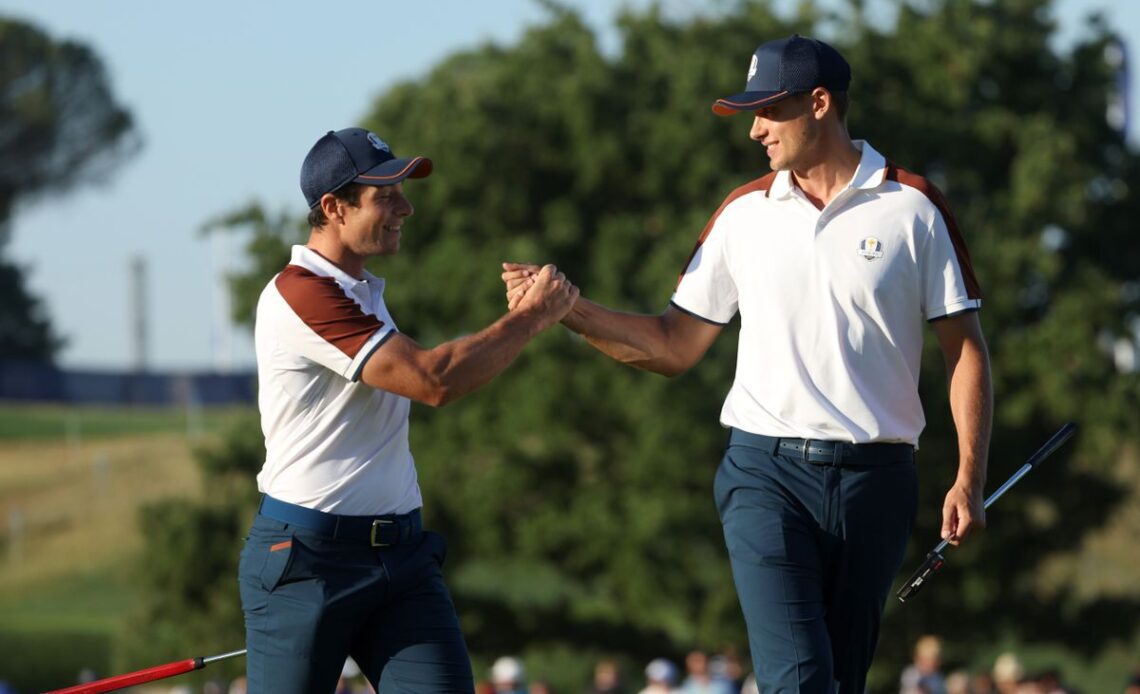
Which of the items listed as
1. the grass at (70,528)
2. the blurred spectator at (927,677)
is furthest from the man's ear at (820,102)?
the grass at (70,528)

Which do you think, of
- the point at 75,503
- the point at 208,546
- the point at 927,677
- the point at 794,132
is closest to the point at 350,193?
the point at 794,132

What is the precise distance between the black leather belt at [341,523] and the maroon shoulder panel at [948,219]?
207 cm

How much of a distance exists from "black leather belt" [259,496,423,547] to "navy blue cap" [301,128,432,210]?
105 centimetres

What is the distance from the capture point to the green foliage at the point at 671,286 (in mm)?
28125

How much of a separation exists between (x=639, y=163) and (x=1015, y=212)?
20.0ft

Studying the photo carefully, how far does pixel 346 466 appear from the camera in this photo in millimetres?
6340

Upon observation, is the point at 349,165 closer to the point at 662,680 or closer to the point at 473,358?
the point at 473,358

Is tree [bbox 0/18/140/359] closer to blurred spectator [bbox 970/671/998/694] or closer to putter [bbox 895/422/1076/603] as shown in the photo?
blurred spectator [bbox 970/671/998/694]

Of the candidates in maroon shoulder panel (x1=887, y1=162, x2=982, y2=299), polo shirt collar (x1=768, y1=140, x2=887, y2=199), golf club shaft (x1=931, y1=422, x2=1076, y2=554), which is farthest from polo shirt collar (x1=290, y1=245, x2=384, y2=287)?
golf club shaft (x1=931, y1=422, x2=1076, y2=554)

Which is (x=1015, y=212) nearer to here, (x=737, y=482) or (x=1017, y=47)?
(x=1017, y=47)

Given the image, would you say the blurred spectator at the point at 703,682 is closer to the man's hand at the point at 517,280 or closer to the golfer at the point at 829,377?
the man's hand at the point at 517,280

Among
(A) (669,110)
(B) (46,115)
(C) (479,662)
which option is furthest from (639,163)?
(B) (46,115)

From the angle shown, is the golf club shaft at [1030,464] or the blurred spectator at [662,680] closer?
the golf club shaft at [1030,464]

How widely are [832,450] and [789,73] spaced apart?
4.28 ft
